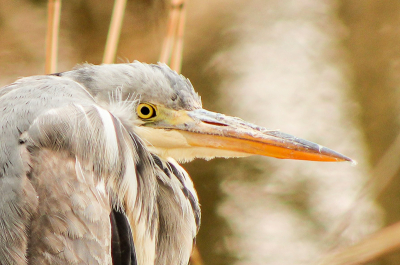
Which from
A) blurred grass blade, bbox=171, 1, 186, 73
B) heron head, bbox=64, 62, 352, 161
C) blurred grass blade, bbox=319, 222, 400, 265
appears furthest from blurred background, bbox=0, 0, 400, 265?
blurred grass blade, bbox=319, 222, 400, 265

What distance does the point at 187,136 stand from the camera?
5.66ft

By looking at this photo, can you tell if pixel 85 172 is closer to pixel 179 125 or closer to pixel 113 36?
pixel 179 125

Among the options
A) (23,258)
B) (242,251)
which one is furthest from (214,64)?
(23,258)

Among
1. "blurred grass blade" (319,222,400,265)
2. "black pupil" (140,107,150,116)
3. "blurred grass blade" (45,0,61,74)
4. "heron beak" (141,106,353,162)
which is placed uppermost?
"blurred grass blade" (45,0,61,74)

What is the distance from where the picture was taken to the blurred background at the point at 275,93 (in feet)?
12.5

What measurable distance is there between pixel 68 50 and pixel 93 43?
8.4 inches

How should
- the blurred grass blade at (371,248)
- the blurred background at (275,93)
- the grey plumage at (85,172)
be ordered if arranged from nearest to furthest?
1. the grey plumage at (85,172)
2. the blurred grass blade at (371,248)
3. the blurred background at (275,93)

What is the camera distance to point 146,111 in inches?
66.9

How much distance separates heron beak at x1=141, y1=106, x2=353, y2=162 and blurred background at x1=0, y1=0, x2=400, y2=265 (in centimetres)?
207

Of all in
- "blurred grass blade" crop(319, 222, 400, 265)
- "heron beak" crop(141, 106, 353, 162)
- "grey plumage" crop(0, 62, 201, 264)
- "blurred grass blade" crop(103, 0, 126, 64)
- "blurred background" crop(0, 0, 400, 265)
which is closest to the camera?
"grey plumage" crop(0, 62, 201, 264)

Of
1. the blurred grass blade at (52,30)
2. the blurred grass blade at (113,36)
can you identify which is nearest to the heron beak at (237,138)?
the blurred grass blade at (113,36)

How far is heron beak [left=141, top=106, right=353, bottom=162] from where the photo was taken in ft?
5.45

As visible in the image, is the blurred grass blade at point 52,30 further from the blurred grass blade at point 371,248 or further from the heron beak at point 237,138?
the blurred grass blade at point 371,248

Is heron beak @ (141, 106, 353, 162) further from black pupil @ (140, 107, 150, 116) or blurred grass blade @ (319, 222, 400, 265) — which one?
blurred grass blade @ (319, 222, 400, 265)
